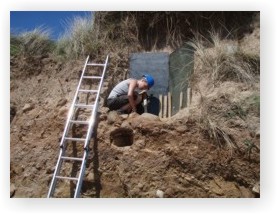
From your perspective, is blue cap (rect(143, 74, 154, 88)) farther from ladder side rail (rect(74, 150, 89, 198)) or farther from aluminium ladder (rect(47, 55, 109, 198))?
ladder side rail (rect(74, 150, 89, 198))

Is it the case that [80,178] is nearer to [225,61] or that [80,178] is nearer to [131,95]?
[131,95]

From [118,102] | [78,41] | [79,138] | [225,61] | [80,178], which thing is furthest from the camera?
[78,41]

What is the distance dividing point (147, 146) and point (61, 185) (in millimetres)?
1013

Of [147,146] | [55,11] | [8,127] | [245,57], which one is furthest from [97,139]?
[245,57]

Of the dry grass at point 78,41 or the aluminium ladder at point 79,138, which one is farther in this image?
the dry grass at point 78,41

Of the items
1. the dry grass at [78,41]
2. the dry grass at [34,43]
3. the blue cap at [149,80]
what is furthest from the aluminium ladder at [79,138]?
the dry grass at [34,43]

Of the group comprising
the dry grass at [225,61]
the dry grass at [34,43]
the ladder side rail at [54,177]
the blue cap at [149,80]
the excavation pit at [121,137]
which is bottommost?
the ladder side rail at [54,177]

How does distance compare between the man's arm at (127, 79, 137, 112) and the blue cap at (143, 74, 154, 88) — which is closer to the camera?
the man's arm at (127, 79, 137, 112)

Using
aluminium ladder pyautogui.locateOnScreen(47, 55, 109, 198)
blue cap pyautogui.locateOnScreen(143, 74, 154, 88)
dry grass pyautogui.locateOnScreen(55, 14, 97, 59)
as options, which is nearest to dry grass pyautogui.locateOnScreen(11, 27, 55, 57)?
dry grass pyautogui.locateOnScreen(55, 14, 97, 59)

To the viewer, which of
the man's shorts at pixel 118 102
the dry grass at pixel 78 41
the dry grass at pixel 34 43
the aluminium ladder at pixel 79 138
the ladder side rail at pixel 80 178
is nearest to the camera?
the ladder side rail at pixel 80 178

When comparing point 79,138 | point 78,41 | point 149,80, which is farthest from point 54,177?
point 78,41

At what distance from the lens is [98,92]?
494 centimetres

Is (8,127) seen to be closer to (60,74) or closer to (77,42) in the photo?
(60,74)

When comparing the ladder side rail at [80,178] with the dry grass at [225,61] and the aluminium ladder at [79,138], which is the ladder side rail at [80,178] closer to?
the aluminium ladder at [79,138]
